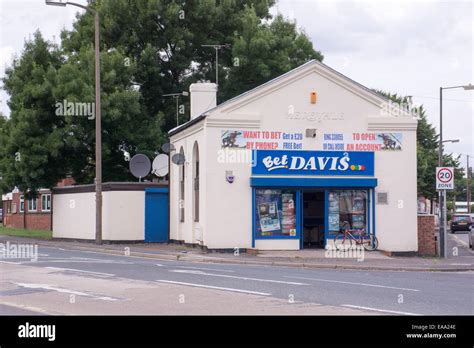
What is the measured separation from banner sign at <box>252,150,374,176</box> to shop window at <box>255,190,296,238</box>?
828 mm

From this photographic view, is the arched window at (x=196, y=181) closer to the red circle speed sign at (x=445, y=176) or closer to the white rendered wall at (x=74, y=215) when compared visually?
the white rendered wall at (x=74, y=215)

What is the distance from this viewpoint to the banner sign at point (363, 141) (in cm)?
2803

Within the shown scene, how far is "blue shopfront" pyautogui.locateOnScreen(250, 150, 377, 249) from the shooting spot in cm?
2758

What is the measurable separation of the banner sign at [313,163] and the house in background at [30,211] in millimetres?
29457

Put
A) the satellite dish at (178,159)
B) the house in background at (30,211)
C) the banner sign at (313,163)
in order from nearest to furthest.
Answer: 1. the banner sign at (313,163)
2. the satellite dish at (178,159)
3. the house in background at (30,211)

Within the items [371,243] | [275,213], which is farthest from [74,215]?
[371,243]

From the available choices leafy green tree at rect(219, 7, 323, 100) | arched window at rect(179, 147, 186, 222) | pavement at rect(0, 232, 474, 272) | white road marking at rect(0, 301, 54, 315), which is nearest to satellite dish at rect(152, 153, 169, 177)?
arched window at rect(179, 147, 186, 222)

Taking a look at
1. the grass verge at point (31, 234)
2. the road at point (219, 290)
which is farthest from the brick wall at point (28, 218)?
the road at point (219, 290)

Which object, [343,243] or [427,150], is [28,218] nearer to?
[427,150]

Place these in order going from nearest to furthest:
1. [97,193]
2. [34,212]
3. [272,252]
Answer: [272,252], [97,193], [34,212]
